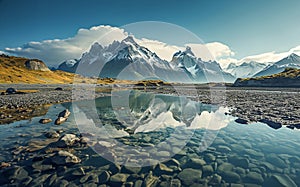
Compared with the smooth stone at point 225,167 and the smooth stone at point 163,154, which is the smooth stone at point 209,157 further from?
the smooth stone at point 163,154

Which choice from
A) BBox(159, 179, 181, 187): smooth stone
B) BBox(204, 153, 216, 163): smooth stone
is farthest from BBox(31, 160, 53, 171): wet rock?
BBox(204, 153, 216, 163): smooth stone

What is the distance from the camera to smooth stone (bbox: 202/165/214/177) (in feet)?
29.1

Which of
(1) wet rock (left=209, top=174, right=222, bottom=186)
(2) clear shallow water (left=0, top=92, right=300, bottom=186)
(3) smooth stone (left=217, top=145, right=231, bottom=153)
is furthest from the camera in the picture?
(3) smooth stone (left=217, top=145, right=231, bottom=153)

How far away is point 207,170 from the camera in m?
9.23

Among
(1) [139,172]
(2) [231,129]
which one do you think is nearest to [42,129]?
(1) [139,172]

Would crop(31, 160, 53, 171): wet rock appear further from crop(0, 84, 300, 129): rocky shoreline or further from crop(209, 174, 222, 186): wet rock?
crop(0, 84, 300, 129): rocky shoreline

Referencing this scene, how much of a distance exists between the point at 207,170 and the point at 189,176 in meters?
1.25

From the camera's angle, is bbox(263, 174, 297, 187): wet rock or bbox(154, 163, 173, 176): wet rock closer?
bbox(263, 174, 297, 187): wet rock

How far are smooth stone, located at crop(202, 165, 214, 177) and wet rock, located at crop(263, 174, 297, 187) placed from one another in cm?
229

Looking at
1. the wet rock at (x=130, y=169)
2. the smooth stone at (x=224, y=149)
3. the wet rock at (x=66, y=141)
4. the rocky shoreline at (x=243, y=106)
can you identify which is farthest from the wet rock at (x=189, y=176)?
the rocky shoreline at (x=243, y=106)

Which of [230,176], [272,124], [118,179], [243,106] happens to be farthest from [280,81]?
[118,179]

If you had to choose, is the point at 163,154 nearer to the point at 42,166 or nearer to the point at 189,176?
the point at 189,176

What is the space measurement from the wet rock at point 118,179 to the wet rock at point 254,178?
5540mm

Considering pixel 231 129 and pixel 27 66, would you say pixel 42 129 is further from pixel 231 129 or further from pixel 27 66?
pixel 27 66
